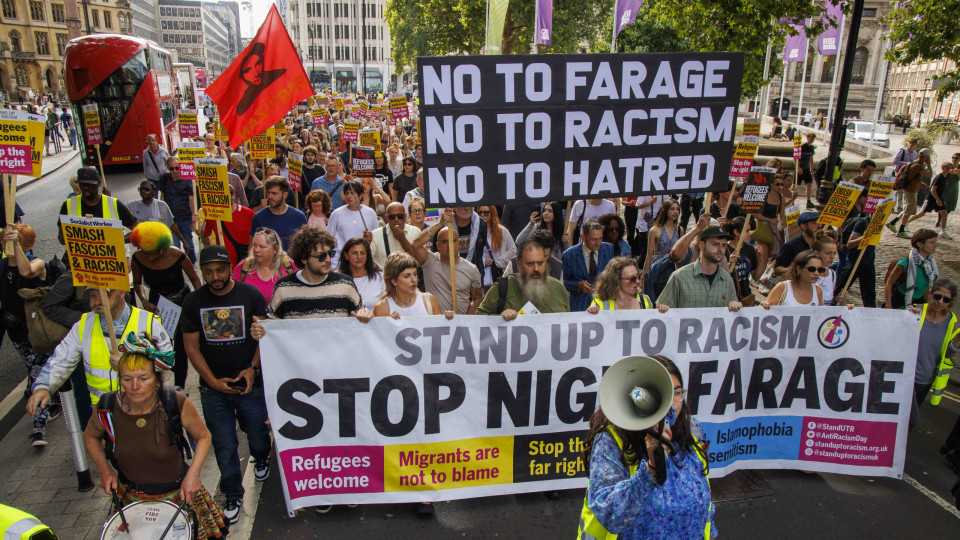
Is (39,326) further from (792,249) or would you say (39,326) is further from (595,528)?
(792,249)

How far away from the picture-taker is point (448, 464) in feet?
14.0

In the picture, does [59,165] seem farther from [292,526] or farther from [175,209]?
[292,526]

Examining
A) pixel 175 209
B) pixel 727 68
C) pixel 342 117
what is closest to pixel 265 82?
pixel 175 209

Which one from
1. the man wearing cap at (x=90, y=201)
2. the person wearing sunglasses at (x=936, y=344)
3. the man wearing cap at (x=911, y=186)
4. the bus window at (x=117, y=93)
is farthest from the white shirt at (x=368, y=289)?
the bus window at (x=117, y=93)

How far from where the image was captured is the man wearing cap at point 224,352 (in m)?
4.06

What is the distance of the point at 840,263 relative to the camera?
8.16 metres

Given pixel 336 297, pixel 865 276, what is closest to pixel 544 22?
pixel 865 276

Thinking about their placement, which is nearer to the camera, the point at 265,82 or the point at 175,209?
the point at 265,82

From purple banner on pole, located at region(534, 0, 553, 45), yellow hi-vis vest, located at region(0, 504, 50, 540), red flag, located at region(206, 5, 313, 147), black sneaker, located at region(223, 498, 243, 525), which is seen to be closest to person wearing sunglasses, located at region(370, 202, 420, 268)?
red flag, located at region(206, 5, 313, 147)

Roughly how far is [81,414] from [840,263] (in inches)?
337

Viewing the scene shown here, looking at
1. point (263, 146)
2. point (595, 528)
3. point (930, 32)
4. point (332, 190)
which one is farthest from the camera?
point (930, 32)

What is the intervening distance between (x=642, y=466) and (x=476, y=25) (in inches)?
1308

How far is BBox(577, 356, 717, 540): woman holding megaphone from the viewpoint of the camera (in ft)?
7.55

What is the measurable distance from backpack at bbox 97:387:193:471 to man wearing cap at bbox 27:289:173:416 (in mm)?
606
